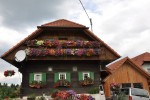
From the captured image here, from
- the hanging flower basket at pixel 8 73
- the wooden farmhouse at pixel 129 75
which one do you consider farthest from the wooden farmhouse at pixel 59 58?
the wooden farmhouse at pixel 129 75

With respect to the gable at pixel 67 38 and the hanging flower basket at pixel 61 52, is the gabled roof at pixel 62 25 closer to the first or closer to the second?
the gable at pixel 67 38

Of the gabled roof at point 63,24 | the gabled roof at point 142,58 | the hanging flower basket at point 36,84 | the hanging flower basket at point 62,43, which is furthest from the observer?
the gabled roof at point 142,58

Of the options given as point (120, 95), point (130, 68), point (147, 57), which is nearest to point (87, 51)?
point (120, 95)

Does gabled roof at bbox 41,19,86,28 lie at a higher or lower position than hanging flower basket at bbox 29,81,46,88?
higher

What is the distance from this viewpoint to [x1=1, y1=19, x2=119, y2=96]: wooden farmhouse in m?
24.8

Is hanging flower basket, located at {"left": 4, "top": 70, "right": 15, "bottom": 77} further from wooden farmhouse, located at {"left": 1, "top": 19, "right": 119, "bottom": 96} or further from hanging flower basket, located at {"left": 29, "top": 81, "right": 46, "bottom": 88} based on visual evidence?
hanging flower basket, located at {"left": 29, "top": 81, "right": 46, "bottom": 88}

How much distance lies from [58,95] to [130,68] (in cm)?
2039

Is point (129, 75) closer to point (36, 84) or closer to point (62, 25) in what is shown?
point (62, 25)

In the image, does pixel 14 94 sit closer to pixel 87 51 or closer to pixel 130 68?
pixel 87 51

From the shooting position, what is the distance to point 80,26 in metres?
26.6

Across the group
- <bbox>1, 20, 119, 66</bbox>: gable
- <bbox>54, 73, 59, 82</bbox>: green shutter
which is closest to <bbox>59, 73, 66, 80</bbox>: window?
<bbox>54, 73, 59, 82</bbox>: green shutter

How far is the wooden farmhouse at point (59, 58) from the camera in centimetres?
2483

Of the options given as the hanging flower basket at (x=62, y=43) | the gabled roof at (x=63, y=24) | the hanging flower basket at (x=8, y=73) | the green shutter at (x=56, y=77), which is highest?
the gabled roof at (x=63, y=24)

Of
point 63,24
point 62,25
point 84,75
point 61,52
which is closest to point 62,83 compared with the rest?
point 84,75
